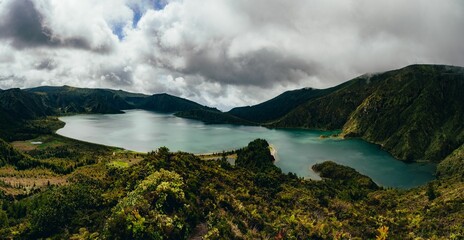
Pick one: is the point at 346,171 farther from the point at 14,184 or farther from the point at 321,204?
the point at 14,184

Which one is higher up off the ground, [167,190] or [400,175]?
[167,190]

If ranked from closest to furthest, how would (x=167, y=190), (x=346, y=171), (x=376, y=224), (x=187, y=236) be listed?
(x=187, y=236) → (x=167, y=190) → (x=376, y=224) → (x=346, y=171)

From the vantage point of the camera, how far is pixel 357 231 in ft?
241

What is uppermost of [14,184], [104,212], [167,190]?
[167,190]

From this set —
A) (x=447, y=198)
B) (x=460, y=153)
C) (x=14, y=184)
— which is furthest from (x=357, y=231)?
(x=460, y=153)

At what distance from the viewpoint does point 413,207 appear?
9912 centimetres

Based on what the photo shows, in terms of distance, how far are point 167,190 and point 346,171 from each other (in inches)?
5094

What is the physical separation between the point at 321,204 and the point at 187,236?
1997 inches

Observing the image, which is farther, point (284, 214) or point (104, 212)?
point (284, 214)

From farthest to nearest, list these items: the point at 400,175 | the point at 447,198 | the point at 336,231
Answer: the point at 400,175 → the point at 447,198 → the point at 336,231

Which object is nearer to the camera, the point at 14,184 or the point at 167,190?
the point at 167,190

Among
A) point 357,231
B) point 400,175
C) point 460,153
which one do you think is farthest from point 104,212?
point 460,153

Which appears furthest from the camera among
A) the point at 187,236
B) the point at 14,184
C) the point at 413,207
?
the point at 14,184

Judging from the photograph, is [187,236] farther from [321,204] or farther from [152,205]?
[321,204]
